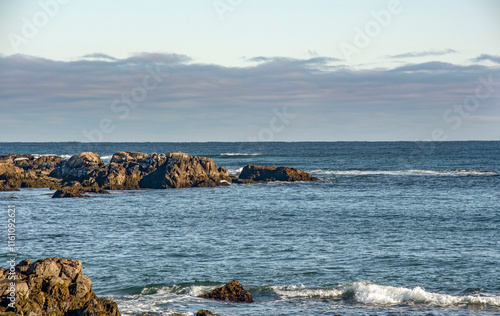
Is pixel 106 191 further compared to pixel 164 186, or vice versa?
pixel 164 186

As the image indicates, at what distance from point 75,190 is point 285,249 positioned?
35.7 m

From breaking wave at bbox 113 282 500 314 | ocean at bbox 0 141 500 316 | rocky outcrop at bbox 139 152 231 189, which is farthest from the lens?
rocky outcrop at bbox 139 152 231 189

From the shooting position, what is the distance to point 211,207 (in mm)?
47281

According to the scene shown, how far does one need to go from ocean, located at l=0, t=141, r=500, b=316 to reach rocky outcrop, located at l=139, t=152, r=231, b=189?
48.4ft

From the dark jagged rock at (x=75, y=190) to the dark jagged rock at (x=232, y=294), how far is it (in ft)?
129

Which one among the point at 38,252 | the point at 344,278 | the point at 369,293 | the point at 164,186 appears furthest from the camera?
the point at 164,186

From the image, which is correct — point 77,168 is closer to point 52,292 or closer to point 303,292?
point 303,292

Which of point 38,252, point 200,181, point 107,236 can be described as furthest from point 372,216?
point 200,181

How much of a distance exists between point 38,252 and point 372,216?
24.6 metres

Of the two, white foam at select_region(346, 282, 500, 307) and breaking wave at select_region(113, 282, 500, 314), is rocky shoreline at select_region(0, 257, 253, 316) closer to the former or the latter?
breaking wave at select_region(113, 282, 500, 314)

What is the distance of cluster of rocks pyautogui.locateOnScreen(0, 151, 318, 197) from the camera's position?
66.7m

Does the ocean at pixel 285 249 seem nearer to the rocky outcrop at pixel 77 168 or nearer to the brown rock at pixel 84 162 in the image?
the rocky outcrop at pixel 77 168

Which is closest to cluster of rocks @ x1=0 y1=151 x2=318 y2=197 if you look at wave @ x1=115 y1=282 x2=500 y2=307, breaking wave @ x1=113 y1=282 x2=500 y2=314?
wave @ x1=115 y1=282 x2=500 y2=307

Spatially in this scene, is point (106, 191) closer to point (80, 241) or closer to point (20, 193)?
point (20, 193)
